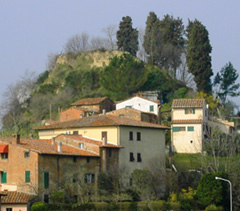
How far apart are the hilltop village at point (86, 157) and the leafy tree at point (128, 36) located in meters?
33.1

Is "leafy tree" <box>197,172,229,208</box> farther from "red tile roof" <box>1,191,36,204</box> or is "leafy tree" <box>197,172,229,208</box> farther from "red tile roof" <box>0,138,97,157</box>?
"red tile roof" <box>1,191,36,204</box>

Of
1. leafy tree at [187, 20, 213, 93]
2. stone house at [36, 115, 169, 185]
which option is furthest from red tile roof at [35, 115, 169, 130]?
leafy tree at [187, 20, 213, 93]

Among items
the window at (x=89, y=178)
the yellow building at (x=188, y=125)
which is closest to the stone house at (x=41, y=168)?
the window at (x=89, y=178)

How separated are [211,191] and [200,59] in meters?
34.3

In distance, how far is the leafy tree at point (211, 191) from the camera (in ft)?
183

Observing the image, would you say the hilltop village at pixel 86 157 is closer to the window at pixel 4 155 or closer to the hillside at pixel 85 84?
the window at pixel 4 155

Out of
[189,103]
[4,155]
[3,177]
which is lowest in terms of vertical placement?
[3,177]

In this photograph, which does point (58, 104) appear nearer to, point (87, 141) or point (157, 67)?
point (157, 67)

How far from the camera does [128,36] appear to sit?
355 ft

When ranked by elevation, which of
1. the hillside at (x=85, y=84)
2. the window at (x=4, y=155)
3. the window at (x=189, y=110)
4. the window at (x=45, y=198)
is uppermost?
the hillside at (x=85, y=84)

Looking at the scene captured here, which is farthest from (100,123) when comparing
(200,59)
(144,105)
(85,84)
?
(85,84)

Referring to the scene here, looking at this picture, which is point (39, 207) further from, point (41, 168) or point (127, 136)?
point (127, 136)

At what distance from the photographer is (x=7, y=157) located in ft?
179

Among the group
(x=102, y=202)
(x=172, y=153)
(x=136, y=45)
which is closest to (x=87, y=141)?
(x=102, y=202)
